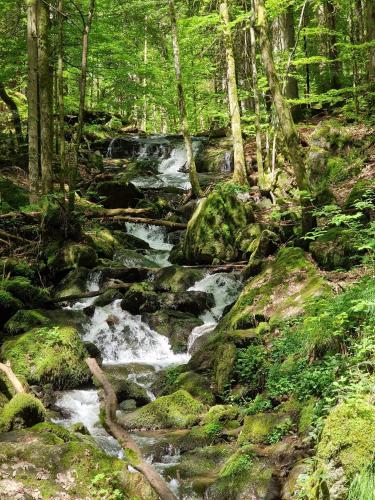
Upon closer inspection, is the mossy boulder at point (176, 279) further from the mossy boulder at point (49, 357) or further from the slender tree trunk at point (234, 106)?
the slender tree trunk at point (234, 106)

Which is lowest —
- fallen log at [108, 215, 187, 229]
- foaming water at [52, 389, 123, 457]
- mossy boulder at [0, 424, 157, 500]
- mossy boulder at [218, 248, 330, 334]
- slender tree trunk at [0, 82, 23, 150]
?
foaming water at [52, 389, 123, 457]

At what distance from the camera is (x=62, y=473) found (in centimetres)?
457

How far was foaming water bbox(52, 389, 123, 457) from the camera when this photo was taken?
21.8ft

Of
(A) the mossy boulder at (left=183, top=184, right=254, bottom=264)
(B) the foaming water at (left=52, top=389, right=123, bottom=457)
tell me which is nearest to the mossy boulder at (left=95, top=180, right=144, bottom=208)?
(A) the mossy boulder at (left=183, top=184, right=254, bottom=264)

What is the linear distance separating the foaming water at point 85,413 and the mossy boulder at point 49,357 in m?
0.31

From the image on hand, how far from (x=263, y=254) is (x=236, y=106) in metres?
6.34

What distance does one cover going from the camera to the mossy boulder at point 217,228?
1312 centimetres

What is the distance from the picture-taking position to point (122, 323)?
1059 centimetres

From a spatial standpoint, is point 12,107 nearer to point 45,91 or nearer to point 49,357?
point 45,91

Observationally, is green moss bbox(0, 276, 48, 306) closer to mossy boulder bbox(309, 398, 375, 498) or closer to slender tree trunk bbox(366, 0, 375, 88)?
mossy boulder bbox(309, 398, 375, 498)

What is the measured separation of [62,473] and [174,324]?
599 centimetres

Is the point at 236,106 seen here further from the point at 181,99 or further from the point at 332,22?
the point at 332,22

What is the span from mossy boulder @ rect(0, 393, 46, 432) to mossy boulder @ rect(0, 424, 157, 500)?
1.93ft

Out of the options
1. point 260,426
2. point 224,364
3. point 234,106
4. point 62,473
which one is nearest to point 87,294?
point 224,364
